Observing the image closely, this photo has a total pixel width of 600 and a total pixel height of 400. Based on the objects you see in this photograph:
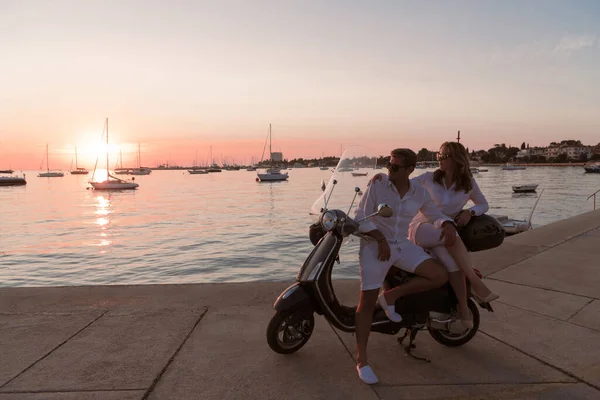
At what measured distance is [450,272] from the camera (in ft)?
11.2

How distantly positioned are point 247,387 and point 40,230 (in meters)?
26.7

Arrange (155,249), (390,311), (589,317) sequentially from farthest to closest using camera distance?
(155,249)
(589,317)
(390,311)

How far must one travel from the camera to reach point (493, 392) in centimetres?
293

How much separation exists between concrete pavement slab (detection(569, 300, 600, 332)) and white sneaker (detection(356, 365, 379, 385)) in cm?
235

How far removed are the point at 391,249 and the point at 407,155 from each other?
70 centimetres

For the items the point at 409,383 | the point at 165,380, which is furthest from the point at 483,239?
the point at 165,380

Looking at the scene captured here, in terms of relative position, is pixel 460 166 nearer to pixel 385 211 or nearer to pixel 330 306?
pixel 385 211

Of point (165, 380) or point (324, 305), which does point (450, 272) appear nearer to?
point (324, 305)

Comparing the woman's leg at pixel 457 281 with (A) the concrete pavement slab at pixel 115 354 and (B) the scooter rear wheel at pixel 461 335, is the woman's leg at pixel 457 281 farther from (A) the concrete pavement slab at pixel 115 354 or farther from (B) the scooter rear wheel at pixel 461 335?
(A) the concrete pavement slab at pixel 115 354

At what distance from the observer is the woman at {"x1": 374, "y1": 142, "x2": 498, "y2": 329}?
11.2 feet

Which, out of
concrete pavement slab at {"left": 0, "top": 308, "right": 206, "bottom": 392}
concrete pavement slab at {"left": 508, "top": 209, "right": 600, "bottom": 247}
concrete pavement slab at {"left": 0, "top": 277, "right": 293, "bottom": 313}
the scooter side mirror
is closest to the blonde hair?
the scooter side mirror

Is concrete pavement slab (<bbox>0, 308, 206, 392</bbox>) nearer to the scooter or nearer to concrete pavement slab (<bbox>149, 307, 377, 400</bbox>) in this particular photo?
concrete pavement slab (<bbox>149, 307, 377, 400</bbox>)

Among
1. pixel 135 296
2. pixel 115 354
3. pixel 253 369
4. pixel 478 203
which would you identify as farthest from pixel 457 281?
pixel 135 296

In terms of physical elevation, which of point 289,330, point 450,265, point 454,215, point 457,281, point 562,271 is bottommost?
point 562,271
